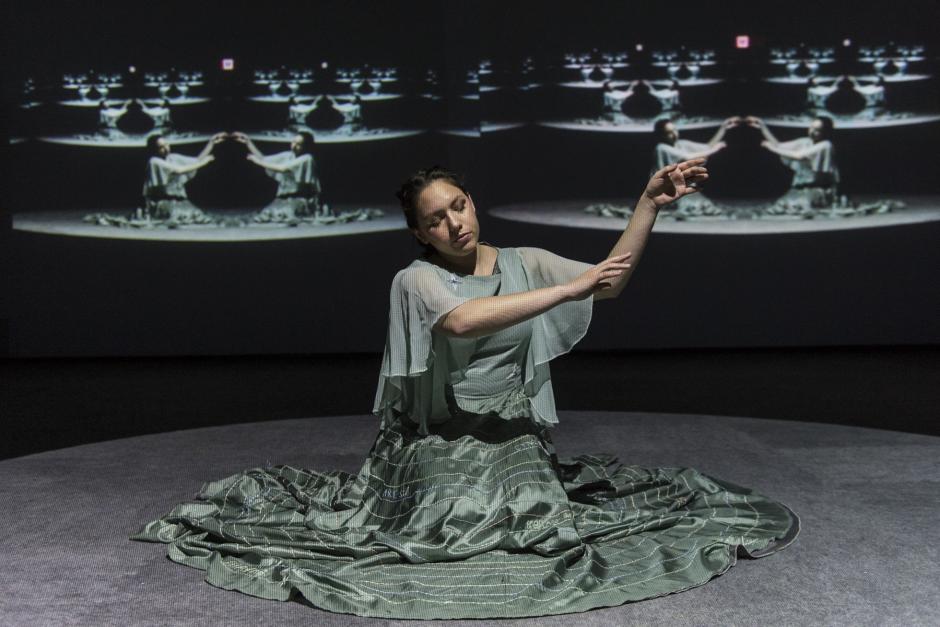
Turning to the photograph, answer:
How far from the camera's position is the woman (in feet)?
8.96

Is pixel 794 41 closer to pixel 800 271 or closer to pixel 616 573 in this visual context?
pixel 800 271

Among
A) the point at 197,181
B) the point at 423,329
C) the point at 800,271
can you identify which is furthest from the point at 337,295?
the point at 423,329

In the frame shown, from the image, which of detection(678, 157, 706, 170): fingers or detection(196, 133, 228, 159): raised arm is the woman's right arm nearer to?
detection(678, 157, 706, 170): fingers

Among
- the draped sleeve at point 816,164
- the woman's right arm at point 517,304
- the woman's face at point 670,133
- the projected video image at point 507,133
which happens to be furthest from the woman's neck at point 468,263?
the draped sleeve at point 816,164

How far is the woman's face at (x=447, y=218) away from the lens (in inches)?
119

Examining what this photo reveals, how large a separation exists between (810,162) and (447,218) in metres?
4.66

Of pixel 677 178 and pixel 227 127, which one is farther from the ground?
pixel 677 178

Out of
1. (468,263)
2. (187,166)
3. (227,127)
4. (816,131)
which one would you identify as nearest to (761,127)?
(816,131)

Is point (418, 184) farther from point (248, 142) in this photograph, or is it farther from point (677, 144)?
point (248, 142)

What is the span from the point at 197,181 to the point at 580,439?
3942mm

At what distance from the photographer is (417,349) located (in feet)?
9.95

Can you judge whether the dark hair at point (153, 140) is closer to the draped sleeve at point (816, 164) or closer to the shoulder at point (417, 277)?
the draped sleeve at point (816, 164)

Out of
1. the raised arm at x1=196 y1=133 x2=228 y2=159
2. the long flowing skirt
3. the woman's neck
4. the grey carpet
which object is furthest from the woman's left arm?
the raised arm at x1=196 y1=133 x2=228 y2=159

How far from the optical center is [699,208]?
7164 mm
